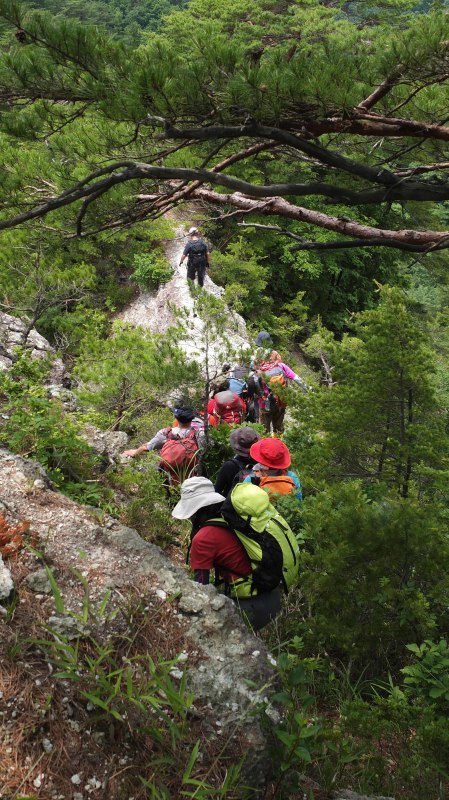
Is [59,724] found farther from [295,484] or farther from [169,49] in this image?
[169,49]

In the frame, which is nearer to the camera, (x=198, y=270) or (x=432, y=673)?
(x=432, y=673)

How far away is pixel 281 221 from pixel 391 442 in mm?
13727

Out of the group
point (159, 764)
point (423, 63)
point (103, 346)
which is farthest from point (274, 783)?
point (103, 346)

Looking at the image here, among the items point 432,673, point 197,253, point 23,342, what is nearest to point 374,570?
point 432,673

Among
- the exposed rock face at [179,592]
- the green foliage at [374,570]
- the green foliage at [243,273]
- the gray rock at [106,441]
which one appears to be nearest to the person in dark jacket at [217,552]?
the exposed rock face at [179,592]

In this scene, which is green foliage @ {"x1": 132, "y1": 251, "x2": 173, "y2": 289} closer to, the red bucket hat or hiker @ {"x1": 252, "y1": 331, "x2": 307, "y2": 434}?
hiker @ {"x1": 252, "y1": 331, "x2": 307, "y2": 434}

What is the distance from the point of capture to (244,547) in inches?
141

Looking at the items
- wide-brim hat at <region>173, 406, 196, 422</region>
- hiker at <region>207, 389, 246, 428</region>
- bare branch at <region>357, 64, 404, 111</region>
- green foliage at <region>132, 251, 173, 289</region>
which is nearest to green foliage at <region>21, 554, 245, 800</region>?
bare branch at <region>357, 64, 404, 111</region>

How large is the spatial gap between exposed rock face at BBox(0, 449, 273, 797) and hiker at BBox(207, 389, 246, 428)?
3623 mm

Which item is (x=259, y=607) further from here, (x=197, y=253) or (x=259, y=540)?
(x=197, y=253)

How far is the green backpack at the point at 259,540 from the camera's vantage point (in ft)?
11.4

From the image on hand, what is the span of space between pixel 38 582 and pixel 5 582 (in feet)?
0.65

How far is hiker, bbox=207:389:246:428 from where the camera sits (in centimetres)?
741

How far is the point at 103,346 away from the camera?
8727mm
